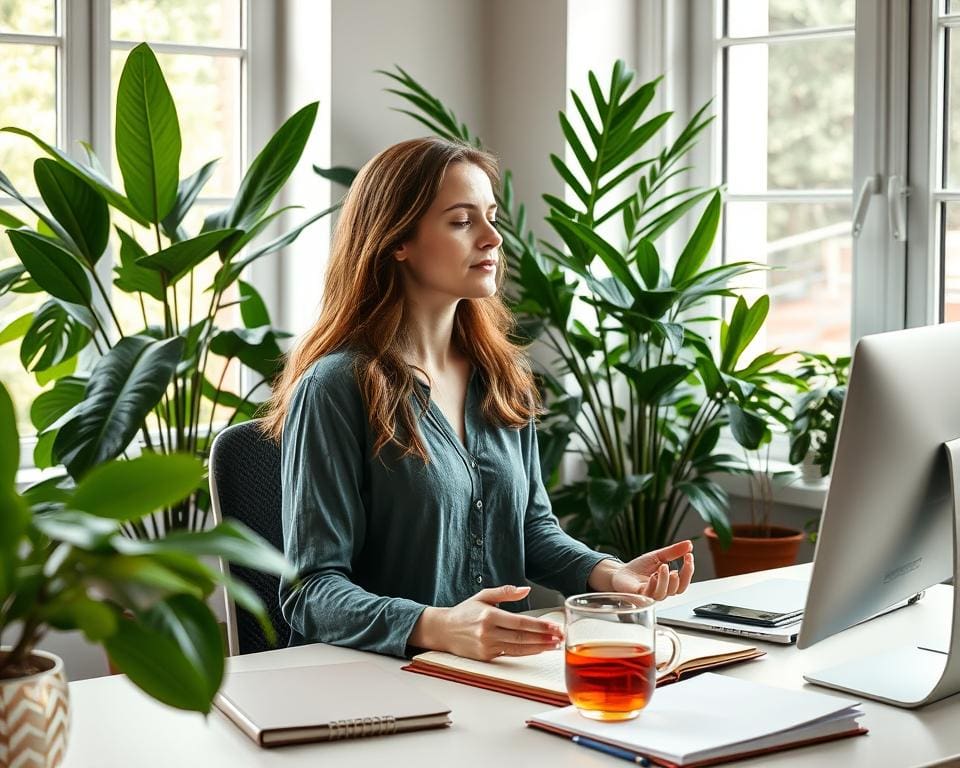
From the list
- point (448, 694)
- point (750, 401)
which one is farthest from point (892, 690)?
point (750, 401)

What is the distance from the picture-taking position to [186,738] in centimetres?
129

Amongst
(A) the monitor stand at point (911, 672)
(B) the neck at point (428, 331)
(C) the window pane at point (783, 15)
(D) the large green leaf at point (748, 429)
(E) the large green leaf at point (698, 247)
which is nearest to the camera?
(A) the monitor stand at point (911, 672)

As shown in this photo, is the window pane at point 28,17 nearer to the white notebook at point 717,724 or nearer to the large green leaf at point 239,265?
the large green leaf at point 239,265

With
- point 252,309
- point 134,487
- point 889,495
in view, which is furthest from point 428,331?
point 134,487

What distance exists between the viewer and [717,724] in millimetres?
1285

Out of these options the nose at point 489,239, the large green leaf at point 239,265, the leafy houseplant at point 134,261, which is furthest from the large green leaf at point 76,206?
the nose at point 489,239

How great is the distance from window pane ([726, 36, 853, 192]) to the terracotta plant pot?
877 mm

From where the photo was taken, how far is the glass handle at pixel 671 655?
1401mm

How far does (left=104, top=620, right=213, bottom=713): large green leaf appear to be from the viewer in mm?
811

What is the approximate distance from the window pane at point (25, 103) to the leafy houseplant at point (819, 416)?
1.90 metres

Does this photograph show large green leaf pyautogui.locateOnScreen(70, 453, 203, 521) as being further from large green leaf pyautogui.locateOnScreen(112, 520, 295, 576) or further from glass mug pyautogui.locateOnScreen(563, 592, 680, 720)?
glass mug pyautogui.locateOnScreen(563, 592, 680, 720)

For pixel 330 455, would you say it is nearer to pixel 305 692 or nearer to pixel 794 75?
pixel 305 692

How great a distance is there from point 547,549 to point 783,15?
1.86 m

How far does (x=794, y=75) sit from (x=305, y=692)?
2413 millimetres
